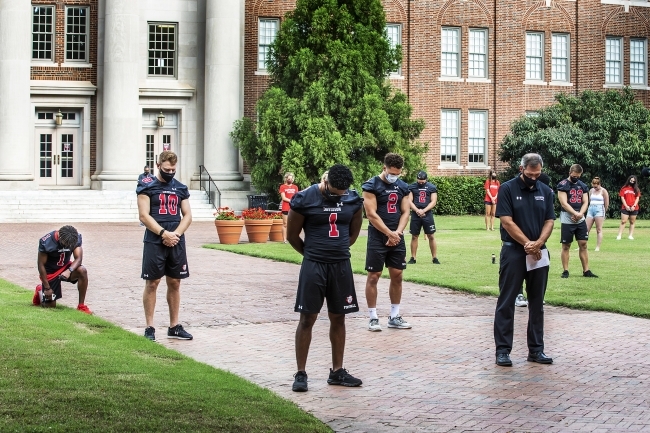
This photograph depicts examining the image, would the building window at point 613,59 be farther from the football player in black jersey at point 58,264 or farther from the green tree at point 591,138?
the football player in black jersey at point 58,264

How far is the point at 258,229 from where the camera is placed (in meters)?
28.5

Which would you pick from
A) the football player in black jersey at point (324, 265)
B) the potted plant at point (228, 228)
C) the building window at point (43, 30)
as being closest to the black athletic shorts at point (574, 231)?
the football player in black jersey at point (324, 265)

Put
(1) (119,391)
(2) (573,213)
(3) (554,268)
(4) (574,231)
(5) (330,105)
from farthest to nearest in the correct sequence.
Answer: (5) (330,105) < (3) (554,268) < (4) (574,231) < (2) (573,213) < (1) (119,391)

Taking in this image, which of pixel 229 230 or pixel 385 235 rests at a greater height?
pixel 385 235

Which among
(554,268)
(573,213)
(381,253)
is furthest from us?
(554,268)

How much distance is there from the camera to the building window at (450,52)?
1938 inches

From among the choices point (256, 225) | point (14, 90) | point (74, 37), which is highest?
point (74, 37)

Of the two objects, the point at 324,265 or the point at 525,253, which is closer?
the point at 324,265

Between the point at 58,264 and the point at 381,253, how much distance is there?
406 cm

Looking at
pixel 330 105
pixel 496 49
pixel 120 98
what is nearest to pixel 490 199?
pixel 330 105

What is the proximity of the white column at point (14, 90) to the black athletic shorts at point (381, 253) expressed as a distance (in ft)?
103

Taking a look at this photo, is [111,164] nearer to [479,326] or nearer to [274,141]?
[274,141]

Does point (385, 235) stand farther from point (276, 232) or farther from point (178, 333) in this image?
point (276, 232)

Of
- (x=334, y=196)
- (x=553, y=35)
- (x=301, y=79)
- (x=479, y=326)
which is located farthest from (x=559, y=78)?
(x=334, y=196)
